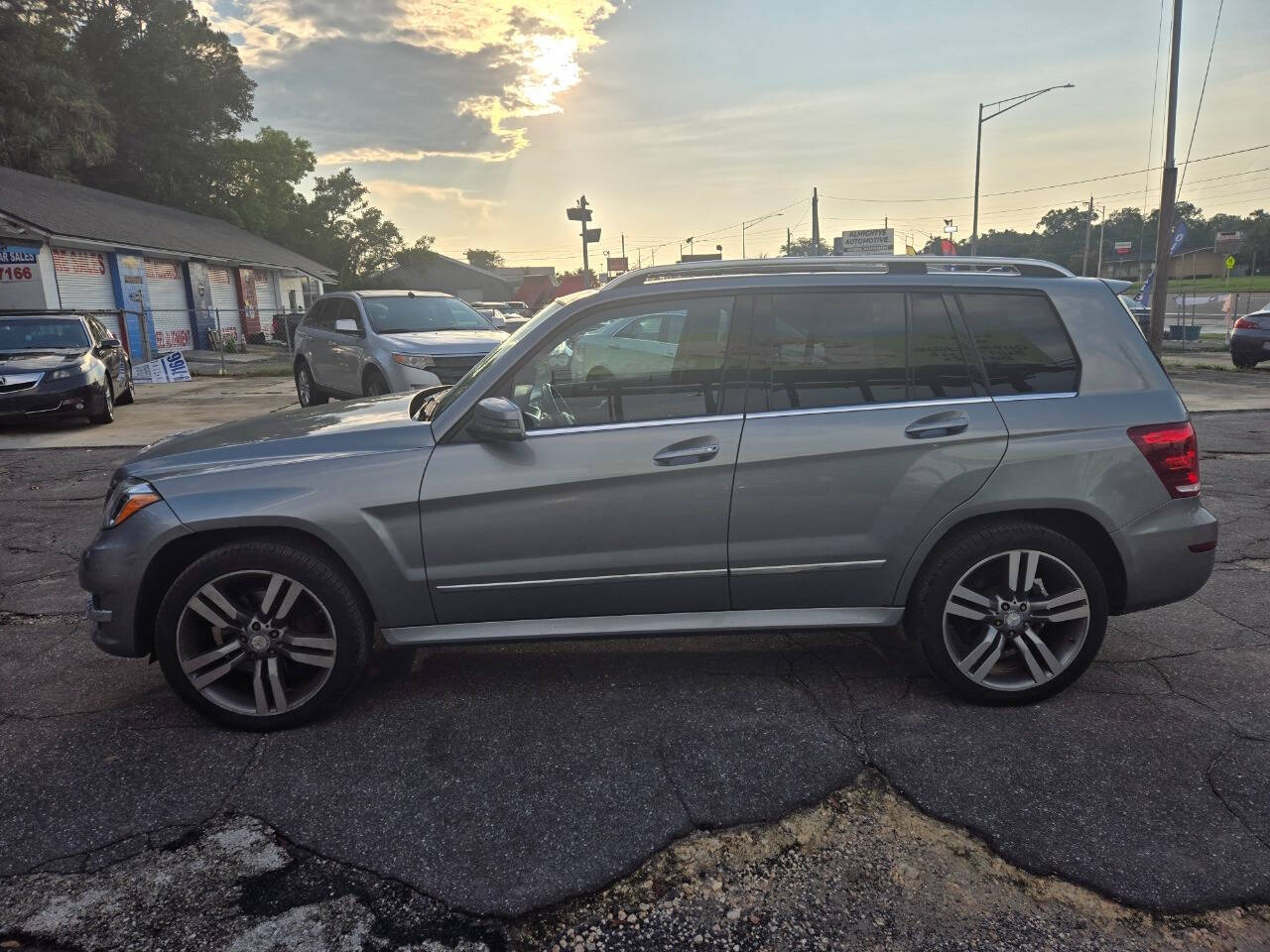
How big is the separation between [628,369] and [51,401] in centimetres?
1113

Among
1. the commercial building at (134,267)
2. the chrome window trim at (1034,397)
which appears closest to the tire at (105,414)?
the commercial building at (134,267)

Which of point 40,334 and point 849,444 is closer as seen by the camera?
point 849,444

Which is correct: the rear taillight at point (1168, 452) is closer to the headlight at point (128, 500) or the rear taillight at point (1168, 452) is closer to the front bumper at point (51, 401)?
the headlight at point (128, 500)

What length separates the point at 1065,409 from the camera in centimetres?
342

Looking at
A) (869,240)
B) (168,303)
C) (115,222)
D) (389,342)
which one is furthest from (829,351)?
(869,240)

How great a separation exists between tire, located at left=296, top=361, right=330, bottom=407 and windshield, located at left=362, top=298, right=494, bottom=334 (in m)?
2.25

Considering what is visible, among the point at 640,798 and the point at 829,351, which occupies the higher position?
the point at 829,351

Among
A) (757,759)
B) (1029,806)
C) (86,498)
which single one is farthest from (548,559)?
(86,498)

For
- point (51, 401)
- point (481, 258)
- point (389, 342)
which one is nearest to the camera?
point (389, 342)

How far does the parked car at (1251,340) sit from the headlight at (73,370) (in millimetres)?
21103

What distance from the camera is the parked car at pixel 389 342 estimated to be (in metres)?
10.3

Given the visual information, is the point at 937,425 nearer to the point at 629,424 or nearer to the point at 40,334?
the point at 629,424

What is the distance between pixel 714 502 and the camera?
10.9ft

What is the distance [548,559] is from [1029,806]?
1897 mm
